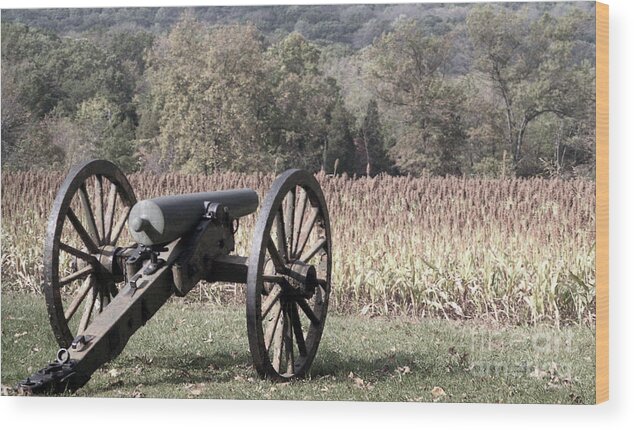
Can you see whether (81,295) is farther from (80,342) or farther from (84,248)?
(80,342)

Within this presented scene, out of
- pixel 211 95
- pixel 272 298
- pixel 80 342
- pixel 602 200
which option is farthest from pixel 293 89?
pixel 80 342

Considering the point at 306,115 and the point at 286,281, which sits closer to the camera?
the point at 286,281

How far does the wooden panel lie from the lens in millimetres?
8648

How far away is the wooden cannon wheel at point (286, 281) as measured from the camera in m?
7.82

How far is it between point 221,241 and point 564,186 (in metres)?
2.71

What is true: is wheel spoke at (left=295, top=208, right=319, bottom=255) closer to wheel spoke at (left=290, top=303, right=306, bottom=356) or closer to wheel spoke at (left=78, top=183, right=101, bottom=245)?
wheel spoke at (left=290, top=303, right=306, bottom=356)

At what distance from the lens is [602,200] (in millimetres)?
8680

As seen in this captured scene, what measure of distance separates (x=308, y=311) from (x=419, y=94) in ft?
7.25

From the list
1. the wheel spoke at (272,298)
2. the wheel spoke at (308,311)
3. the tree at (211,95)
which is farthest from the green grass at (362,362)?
the tree at (211,95)

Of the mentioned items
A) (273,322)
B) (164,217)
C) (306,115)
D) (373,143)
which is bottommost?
(273,322)

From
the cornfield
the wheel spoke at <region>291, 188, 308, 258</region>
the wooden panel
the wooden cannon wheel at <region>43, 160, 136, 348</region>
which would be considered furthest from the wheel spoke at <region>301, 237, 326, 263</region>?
the wooden panel

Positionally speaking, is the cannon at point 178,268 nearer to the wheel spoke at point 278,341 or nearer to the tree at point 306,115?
the wheel spoke at point 278,341

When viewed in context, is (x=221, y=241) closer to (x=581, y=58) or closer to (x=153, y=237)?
(x=153, y=237)

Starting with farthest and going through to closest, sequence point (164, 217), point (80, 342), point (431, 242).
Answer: point (431, 242), point (164, 217), point (80, 342)
